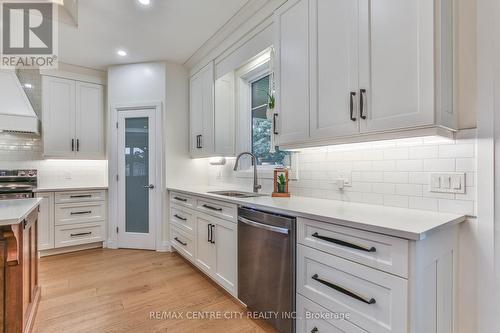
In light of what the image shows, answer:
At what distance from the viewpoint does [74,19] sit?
2.78 metres

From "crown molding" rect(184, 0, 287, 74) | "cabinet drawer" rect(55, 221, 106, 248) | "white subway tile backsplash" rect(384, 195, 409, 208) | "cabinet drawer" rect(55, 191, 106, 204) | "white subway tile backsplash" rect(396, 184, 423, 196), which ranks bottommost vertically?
"cabinet drawer" rect(55, 221, 106, 248)

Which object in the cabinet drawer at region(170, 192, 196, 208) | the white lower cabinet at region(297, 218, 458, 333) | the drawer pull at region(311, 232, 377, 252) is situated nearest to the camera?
the white lower cabinet at region(297, 218, 458, 333)

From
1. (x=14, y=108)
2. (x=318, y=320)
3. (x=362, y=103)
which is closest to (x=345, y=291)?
(x=318, y=320)

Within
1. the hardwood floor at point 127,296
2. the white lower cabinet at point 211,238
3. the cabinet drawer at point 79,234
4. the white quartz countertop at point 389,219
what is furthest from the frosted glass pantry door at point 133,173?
the white quartz countertop at point 389,219

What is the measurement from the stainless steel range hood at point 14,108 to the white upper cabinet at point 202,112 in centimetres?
201

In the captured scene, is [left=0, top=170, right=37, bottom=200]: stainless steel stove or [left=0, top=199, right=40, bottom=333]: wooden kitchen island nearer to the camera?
[left=0, top=199, right=40, bottom=333]: wooden kitchen island

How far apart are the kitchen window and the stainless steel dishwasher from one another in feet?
3.42

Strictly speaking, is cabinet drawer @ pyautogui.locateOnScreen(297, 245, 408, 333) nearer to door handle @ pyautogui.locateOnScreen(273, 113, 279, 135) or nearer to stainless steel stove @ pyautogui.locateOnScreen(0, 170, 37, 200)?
door handle @ pyautogui.locateOnScreen(273, 113, 279, 135)

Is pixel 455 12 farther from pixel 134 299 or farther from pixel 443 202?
pixel 134 299

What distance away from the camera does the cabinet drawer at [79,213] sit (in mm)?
3670

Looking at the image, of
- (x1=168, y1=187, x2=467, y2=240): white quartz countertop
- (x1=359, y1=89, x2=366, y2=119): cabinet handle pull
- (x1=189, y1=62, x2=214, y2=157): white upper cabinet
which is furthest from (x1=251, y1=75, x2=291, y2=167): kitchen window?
(x1=359, y1=89, x2=366, y2=119): cabinet handle pull

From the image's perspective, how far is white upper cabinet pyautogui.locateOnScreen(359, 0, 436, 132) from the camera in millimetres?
1258

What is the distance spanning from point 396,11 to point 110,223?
4.16 metres

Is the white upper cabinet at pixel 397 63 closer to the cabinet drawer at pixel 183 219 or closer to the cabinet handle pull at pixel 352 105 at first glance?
the cabinet handle pull at pixel 352 105
